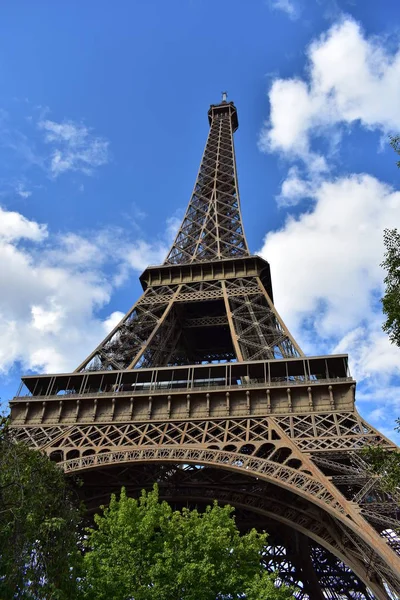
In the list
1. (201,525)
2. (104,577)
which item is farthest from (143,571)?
(201,525)

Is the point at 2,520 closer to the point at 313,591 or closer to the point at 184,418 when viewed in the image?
the point at 184,418

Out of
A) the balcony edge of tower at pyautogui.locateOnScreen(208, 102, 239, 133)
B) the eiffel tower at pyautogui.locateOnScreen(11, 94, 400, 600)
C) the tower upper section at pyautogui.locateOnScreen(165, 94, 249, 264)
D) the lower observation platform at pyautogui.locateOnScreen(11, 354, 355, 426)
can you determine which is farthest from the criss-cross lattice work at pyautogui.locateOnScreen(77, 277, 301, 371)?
the balcony edge of tower at pyautogui.locateOnScreen(208, 102, 239, 133)

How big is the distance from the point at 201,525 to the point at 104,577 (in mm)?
3300

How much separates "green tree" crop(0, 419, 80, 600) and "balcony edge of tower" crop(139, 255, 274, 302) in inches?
944

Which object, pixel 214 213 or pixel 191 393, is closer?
pixel 191 393

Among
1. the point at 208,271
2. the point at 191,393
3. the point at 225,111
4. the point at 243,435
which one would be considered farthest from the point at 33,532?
the point at 225,111

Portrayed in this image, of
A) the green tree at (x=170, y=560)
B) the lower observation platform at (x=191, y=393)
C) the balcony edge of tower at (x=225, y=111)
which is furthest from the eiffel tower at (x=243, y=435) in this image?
the balcony edge of tower at (x=225, y=111)

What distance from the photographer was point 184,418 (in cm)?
2152

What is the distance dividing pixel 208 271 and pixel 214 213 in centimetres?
969

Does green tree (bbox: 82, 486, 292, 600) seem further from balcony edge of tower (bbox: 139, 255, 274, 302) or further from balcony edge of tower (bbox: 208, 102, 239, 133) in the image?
balcony edge of tower (bbox: 208, 102, 239, 133)

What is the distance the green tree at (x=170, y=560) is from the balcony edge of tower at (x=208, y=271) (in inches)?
751

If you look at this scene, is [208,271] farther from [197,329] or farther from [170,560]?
[170,560]

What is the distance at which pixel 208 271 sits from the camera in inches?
1358

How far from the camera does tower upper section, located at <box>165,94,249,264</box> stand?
3772 cm
